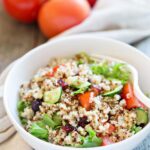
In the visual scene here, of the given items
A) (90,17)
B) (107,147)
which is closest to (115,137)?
(107,147)

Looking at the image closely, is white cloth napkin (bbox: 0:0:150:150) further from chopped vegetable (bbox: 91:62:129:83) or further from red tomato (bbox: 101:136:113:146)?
red tomato (bbox: 101:136:113:146)

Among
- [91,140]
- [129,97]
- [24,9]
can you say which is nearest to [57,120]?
[91,140]

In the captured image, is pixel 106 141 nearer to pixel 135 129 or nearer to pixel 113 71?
pixel 135 129

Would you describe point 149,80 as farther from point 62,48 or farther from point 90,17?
point 90,17

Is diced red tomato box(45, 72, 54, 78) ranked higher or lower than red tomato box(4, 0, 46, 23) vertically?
higher

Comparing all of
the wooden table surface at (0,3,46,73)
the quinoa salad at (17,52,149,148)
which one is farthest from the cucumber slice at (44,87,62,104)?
the wooden table surface at (0,3,46,73)

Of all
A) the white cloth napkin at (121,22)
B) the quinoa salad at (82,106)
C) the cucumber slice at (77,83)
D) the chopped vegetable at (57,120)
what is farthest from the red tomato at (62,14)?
the chopped vegetable at (57,120)

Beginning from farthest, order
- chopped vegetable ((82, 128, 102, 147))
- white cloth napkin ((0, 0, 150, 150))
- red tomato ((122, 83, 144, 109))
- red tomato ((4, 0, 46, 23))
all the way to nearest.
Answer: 1. red tomato ((4, 0, 46, 23))
2. white cloth napkin ((0, 0, 150, 150))
3. red tomato ((122, 83, 144, 109))
4. chopped vegetable ((82, 128, 102, 147))
